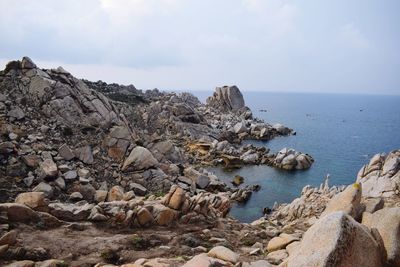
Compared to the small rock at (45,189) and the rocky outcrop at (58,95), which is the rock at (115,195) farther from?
the rocky outcrop at (58,95)

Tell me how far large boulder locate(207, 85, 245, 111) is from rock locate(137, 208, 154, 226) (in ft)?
417

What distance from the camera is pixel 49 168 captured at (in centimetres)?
2369

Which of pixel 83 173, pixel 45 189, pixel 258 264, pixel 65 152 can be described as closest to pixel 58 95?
pixel 65 152

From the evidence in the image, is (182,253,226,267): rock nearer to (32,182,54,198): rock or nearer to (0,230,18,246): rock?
(0,230,18,246): rock

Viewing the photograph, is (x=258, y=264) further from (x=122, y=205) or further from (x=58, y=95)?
(x=58, y=95)

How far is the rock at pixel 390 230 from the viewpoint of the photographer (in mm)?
10898

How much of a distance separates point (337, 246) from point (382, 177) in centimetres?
2468

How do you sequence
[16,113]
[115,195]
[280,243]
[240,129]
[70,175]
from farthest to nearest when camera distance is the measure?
[240,129], [16,113], [70,175], [115,195], [280,243]

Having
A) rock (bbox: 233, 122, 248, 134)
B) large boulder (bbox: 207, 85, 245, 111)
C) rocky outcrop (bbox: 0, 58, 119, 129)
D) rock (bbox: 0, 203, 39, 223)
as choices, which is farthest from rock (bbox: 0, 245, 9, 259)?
large boulder (bbox: 207, 85, 245, 111)

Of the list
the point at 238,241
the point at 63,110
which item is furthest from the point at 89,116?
the point at 238,241

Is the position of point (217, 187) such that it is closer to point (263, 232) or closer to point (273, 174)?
point (273, 174)

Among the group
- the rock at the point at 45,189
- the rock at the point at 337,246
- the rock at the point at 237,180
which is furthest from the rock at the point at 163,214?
the rock at the point at 237,180

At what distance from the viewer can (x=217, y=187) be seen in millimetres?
45188

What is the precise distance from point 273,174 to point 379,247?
167 ft
